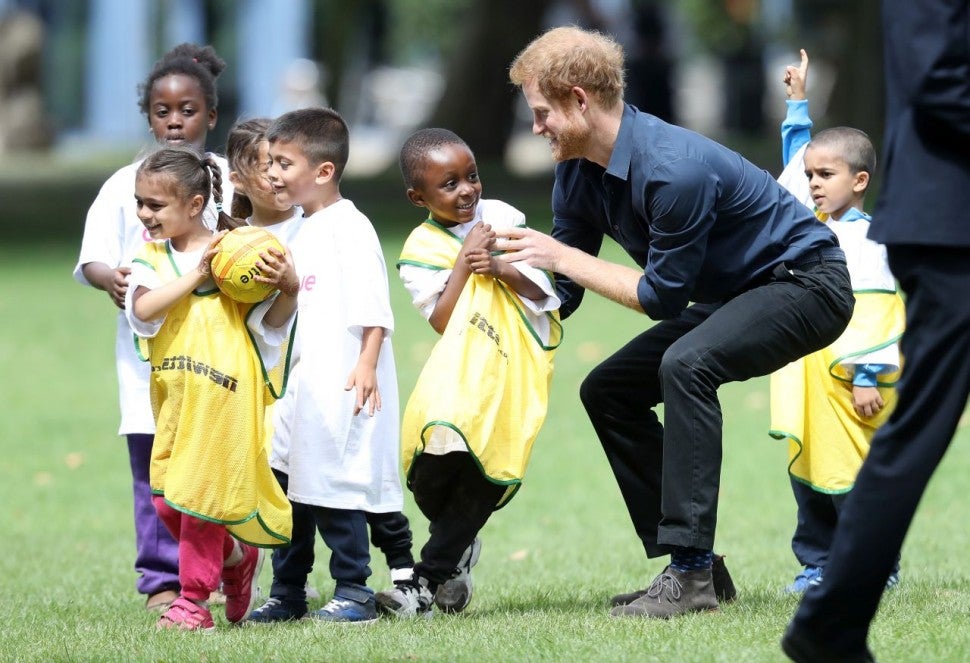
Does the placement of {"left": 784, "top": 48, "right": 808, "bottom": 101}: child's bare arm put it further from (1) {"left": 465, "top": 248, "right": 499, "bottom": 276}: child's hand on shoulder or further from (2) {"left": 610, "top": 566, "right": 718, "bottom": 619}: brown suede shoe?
(2) {"left": 610, "top": 566, "right": 718, "bottom": 619}: brown suede shoe

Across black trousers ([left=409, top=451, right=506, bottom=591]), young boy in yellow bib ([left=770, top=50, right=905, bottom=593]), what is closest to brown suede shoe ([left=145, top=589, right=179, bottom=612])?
black trousers ([left=409, top=451, right=506, bottom=591])

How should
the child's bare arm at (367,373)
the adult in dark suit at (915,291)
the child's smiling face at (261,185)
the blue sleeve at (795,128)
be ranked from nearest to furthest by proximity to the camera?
the adult in dark suit at (915,291) < the child's bare arm at (367,373) < the child's smiling face at (261,185) < the blue sleeve at (795,128)

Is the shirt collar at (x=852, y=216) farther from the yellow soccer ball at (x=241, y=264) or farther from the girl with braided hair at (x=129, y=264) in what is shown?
the girl with braided hair at (x=129, y=264)

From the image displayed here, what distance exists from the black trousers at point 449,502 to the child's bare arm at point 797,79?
203cm

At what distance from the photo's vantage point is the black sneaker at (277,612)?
5723 millimetres

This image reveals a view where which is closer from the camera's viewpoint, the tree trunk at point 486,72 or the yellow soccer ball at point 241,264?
the yellow soccer ball at point 241,264

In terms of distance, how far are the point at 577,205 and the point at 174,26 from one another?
40.4 meters

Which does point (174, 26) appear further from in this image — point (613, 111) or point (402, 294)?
point (613, 111)

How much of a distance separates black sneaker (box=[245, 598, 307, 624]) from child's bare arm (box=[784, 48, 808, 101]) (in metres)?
2.70

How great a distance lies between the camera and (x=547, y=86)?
5250 millimetres

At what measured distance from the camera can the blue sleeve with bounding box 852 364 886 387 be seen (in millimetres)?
6000

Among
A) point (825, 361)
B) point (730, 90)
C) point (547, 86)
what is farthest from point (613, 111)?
point (730, 90)

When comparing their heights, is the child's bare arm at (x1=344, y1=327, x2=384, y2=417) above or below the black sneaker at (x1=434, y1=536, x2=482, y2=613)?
above

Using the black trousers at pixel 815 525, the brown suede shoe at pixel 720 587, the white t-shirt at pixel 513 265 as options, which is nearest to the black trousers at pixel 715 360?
the brown suede shoe at pixel 720 587
